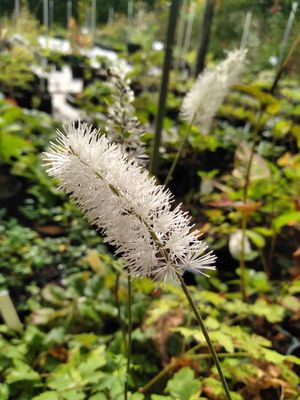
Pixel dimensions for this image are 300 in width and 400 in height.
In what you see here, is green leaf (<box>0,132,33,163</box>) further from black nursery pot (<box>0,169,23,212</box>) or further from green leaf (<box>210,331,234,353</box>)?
green leaf (<box>210,331,234,353</box>)

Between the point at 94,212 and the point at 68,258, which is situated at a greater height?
the point at 94,212

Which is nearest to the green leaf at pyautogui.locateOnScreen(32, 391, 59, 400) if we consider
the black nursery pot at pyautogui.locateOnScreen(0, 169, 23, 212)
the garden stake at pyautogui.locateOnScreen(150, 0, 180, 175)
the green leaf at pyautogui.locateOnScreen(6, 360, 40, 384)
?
the green leaf at pyautogui.locateOnScreen(6, 360, 40, 384)

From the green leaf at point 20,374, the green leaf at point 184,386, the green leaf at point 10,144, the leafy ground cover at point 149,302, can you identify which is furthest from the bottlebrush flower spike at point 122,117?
the green leaf at point 10,144

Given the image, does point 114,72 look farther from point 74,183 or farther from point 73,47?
point 73,47

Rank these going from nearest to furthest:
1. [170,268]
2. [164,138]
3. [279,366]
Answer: [170,268] → [279,366] → [164,138]

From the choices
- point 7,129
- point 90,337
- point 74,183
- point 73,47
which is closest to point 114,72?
point 74,183

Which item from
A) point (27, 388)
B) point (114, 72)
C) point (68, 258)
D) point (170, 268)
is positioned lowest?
point (68, 258)

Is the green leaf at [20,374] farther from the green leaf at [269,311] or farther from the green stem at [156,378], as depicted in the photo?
the green leaf at [269,311]
